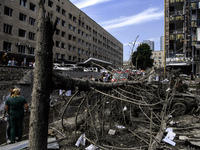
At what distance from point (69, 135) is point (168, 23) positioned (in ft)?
111

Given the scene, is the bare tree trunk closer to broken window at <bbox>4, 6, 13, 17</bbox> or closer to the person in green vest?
the person in green vest

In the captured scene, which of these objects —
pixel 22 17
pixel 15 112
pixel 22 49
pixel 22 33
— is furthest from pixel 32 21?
pixel 15 112

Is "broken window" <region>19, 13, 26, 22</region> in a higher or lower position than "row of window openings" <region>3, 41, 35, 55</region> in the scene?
higher

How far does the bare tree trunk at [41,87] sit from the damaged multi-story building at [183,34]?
94.5 ft

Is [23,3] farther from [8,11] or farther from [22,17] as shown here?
[8,11]

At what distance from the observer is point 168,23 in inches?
1252

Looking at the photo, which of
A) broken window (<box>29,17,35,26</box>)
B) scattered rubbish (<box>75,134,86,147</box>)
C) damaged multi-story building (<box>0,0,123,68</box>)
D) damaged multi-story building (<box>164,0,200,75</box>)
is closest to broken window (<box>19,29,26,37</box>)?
damaged multi-story building (<box>0,0,123,68</box>)

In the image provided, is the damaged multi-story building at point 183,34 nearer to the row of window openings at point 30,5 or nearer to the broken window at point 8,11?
the row of window openings at point 30,5

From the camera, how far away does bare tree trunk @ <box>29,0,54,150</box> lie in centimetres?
145

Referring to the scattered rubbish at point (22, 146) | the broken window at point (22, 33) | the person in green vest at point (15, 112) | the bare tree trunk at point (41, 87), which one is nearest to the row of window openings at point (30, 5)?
the broken window at point (22, 33)

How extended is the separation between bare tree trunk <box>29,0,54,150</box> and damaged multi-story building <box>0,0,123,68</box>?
17 centimetres

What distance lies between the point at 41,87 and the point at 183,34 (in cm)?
3408

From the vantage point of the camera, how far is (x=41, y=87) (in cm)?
147

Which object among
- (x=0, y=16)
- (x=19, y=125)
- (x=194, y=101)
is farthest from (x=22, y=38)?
(x=194, y=101)
